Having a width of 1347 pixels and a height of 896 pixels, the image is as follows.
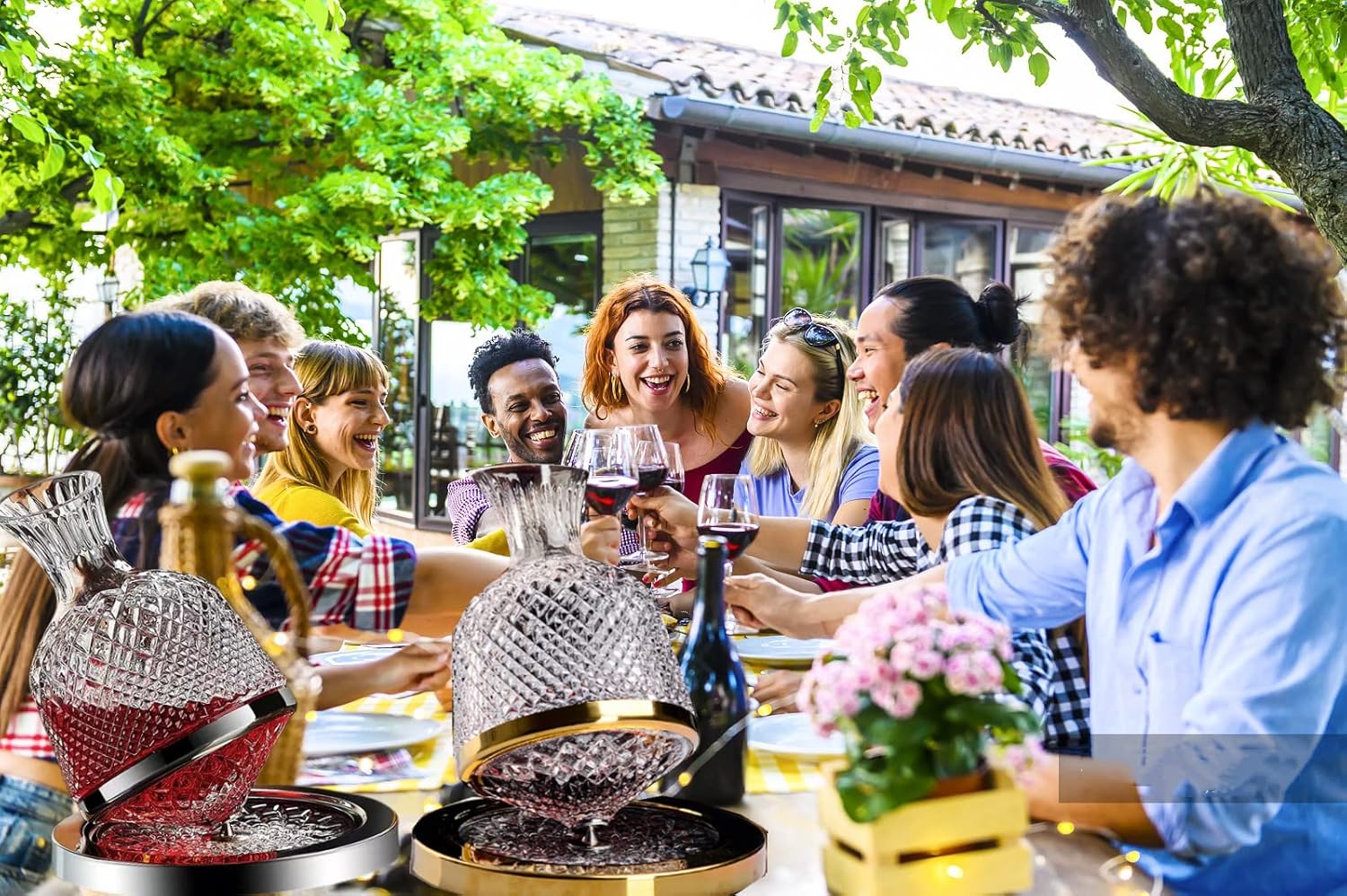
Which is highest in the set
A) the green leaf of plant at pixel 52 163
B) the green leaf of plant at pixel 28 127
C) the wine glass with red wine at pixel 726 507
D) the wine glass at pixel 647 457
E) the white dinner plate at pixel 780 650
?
the green leaf of plant at pixel 28 127

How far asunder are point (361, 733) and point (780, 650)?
2.36 feet

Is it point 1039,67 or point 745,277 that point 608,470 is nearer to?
point 1039,67

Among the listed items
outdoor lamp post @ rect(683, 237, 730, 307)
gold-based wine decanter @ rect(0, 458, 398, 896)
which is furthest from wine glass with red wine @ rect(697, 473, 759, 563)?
outdoor lamp post @ rect(683, 237, 730, 307)

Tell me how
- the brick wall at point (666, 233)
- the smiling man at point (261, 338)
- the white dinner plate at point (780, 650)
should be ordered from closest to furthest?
the white dinner plate at point (780, 650) → the smiling man at point (261, 338) → the brick wall at point (666, 233)

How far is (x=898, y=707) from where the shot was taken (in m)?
0.76

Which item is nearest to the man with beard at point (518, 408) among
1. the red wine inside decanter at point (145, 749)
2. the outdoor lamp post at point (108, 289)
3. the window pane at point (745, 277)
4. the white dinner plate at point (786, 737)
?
the white dinner plate at point (786, 737)

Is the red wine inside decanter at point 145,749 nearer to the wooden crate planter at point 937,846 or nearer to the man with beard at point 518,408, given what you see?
the wooden crate planter at point 937,846

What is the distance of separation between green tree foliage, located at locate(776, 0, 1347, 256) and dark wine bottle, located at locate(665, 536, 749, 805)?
1.71 meters

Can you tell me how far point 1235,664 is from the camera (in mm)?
1124

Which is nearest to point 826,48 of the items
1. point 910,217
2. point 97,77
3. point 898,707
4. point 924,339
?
point 924,339

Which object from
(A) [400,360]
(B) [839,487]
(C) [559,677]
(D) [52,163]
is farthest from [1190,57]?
(A) [400,360]

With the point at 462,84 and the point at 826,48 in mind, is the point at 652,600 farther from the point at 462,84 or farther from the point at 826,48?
the point at 462,84

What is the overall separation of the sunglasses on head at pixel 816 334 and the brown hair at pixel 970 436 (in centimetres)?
155

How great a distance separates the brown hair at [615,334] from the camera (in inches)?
139
